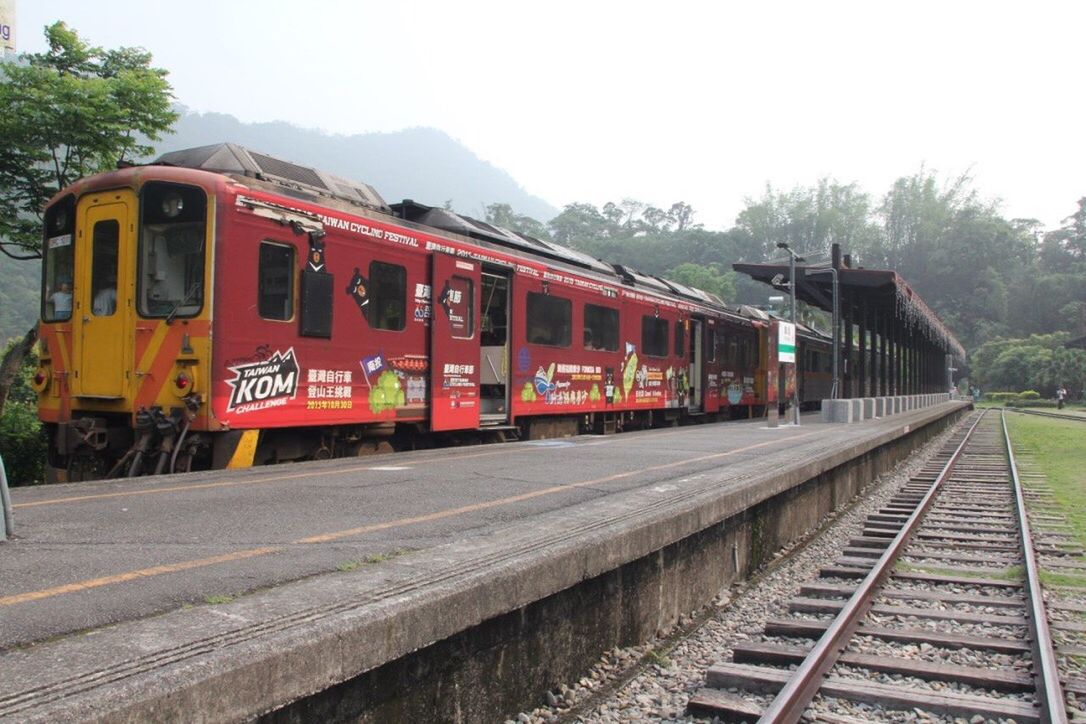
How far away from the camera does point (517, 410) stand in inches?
470

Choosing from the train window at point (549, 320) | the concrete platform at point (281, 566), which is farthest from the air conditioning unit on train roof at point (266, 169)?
the concrete platform at point (281, 566)

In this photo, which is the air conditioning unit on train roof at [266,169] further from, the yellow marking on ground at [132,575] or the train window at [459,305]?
the yellow marking on ground at [132,575]

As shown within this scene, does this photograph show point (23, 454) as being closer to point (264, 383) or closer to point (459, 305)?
point (264, 383)

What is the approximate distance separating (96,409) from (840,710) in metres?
7.14

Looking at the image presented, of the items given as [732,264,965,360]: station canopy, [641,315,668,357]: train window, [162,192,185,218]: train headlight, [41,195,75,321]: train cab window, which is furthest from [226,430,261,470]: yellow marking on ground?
[732,264,965,360]: station canopy

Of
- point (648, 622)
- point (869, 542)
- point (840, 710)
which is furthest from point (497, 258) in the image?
point (840, 710)

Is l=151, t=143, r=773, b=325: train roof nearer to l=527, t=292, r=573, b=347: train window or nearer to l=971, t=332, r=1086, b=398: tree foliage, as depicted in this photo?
l=527, t=292, r=573, b=347: train window

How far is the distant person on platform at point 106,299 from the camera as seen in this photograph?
26.6 ft

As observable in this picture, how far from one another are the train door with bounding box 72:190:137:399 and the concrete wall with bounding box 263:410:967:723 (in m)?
5.39

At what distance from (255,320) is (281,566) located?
453 cm

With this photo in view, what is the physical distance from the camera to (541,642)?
4227 millimetres

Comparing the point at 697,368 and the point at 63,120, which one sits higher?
the point at 63,120

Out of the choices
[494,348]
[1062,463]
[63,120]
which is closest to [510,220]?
[1062,463]

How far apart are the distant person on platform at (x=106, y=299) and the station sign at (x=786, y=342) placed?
13957 mm
